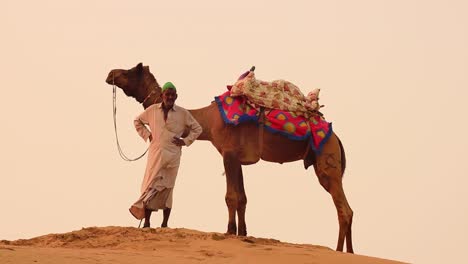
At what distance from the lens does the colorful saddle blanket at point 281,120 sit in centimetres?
1280

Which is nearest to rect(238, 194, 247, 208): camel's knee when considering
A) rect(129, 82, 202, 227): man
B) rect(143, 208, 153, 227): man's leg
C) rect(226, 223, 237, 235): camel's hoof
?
rect(226, 223, 237, 235): camel's hoof

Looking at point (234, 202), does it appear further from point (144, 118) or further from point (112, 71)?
point (112, 71)

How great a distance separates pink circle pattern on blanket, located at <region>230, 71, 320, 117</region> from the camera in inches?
512

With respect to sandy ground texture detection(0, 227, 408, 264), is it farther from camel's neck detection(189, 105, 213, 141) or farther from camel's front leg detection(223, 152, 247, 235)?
camel's neck detection(189, 105, 213, 141)

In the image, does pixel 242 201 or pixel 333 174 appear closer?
pixel 242 201

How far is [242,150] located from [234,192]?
2.22 ft

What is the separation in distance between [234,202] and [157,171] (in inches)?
44.1

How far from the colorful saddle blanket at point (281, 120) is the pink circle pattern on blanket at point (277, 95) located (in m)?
0.09

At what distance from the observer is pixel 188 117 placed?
12.7 m

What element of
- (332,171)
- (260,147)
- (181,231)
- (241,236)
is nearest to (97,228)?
(181,231)

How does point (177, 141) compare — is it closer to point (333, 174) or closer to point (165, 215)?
point (165, 215)

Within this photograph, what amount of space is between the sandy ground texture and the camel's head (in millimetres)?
2374

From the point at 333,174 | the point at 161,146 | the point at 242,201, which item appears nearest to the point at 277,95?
the point at 333,174

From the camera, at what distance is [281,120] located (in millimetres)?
13086
